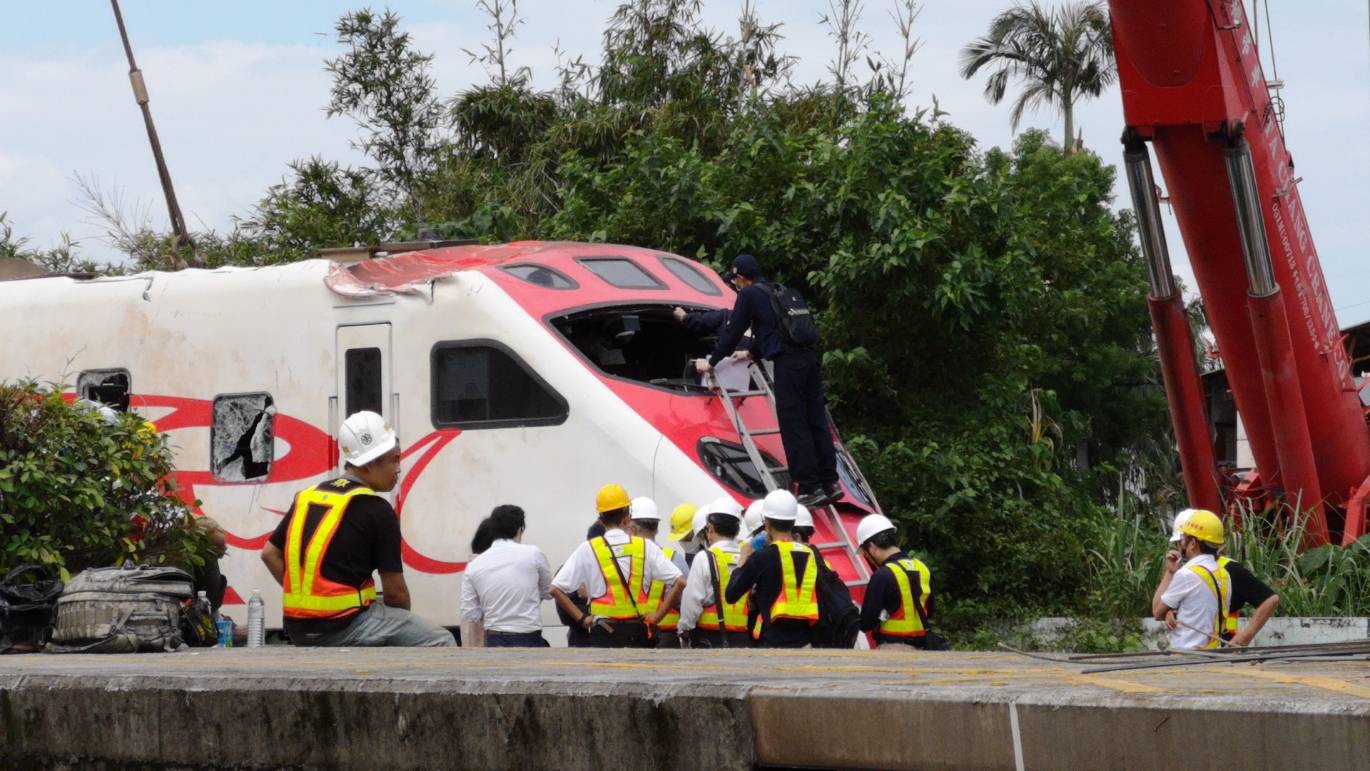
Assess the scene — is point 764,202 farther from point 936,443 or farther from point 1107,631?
point 1107,631

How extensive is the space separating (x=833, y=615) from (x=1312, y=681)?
19.8 ft

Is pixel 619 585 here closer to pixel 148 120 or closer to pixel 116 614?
pixel 116 614

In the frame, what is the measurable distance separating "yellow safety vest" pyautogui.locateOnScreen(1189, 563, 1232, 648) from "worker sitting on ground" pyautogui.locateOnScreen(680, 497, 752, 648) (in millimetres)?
2437

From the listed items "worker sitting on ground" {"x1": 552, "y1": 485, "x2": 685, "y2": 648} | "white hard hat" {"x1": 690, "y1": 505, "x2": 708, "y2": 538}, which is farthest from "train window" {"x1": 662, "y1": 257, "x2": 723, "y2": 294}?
"worker sitting on ground" {"x1": 552, "y1": 485, "x2": 685, "y2": 648}

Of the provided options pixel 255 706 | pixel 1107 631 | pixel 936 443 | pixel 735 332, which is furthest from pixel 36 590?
pixel 936 443

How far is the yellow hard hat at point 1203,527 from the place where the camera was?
9984 mm

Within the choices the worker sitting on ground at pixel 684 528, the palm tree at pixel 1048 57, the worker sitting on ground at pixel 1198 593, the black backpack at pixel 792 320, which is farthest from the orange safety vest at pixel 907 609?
the palm tree at pixel 1048 57

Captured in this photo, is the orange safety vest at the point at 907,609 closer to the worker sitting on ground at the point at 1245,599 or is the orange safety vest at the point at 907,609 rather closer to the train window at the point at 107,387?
the worker sitting on ground at the point at 1245,599

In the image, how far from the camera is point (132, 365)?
1403 centimetres

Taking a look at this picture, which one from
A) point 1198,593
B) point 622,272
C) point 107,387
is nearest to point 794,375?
point 622,272

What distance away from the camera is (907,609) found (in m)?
9.86

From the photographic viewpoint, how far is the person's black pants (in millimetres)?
12125

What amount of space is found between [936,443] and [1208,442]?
3239 millimetres

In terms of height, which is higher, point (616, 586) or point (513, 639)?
point (616, 586)
